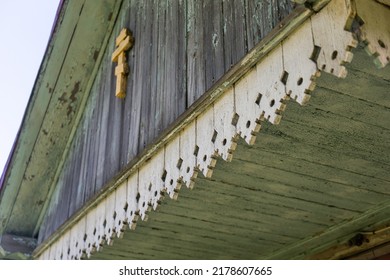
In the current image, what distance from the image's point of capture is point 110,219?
3557 mm

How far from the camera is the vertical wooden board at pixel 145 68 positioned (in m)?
3.50

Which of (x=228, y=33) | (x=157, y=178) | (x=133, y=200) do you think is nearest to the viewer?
(x=228, y=33)

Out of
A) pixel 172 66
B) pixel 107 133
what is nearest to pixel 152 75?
pixel 172 66

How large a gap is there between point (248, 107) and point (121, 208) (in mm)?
1502

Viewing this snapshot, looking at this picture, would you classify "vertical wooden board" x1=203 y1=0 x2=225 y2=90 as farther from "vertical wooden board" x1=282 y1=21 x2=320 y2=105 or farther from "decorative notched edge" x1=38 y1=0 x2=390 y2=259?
"vertical wooden board" x1=282 y1=21 x2=320 y2=105

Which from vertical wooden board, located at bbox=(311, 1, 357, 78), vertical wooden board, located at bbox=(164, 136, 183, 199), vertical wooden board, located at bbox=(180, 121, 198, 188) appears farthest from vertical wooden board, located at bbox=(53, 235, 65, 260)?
vertical wooden board, located at bbox=(311, 1, 357, 78)

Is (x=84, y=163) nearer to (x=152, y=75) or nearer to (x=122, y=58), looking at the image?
(x=122, y=58)

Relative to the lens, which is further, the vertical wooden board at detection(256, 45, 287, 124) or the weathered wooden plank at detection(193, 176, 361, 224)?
the weathered wooden plank at detection(193, 176, 361, 224)

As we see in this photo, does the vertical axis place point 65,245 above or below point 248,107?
below

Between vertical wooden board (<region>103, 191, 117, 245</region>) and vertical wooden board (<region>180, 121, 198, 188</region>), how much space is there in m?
1.00

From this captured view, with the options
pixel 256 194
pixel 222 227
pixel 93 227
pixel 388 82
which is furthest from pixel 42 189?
pixel 388 82

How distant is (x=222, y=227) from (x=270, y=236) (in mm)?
396

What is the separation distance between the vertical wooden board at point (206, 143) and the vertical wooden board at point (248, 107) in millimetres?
231

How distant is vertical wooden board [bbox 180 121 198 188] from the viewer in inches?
102
